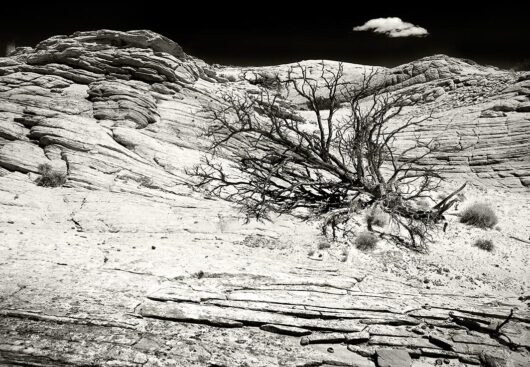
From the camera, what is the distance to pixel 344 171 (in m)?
10.9

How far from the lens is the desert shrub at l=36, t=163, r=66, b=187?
1065 cm

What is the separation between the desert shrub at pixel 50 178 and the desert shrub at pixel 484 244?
1191 cm

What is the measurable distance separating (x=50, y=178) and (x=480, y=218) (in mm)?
12821

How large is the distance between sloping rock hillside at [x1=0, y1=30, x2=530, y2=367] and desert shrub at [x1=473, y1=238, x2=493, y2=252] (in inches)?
7.9

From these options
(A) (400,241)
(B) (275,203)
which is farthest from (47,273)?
(A) (400,241)

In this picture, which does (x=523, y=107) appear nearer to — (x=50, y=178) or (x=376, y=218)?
Answer: (x=376, y=218)

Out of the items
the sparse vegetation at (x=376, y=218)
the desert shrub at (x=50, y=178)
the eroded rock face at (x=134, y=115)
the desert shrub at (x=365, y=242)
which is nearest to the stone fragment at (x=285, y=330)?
the desert shrub at (x=365, y=242)

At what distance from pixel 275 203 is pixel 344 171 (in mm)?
2396

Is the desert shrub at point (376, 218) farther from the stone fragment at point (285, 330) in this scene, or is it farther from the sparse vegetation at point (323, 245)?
the stone fragment at point (285, 330)

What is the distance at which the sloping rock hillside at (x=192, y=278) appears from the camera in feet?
14.1

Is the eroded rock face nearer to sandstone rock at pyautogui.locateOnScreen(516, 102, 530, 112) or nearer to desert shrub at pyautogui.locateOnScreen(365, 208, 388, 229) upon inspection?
sandstone rock at pyautogui.locateOnScreen(516, 102, 530, 112)

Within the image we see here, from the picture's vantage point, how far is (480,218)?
9.69m

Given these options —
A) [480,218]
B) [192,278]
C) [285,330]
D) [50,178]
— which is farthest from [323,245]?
[50,178]

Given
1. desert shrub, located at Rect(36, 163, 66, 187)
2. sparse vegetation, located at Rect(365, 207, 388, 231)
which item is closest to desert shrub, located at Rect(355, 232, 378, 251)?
sparse vegetation, located at Rect(365, 207, 388, 231)
